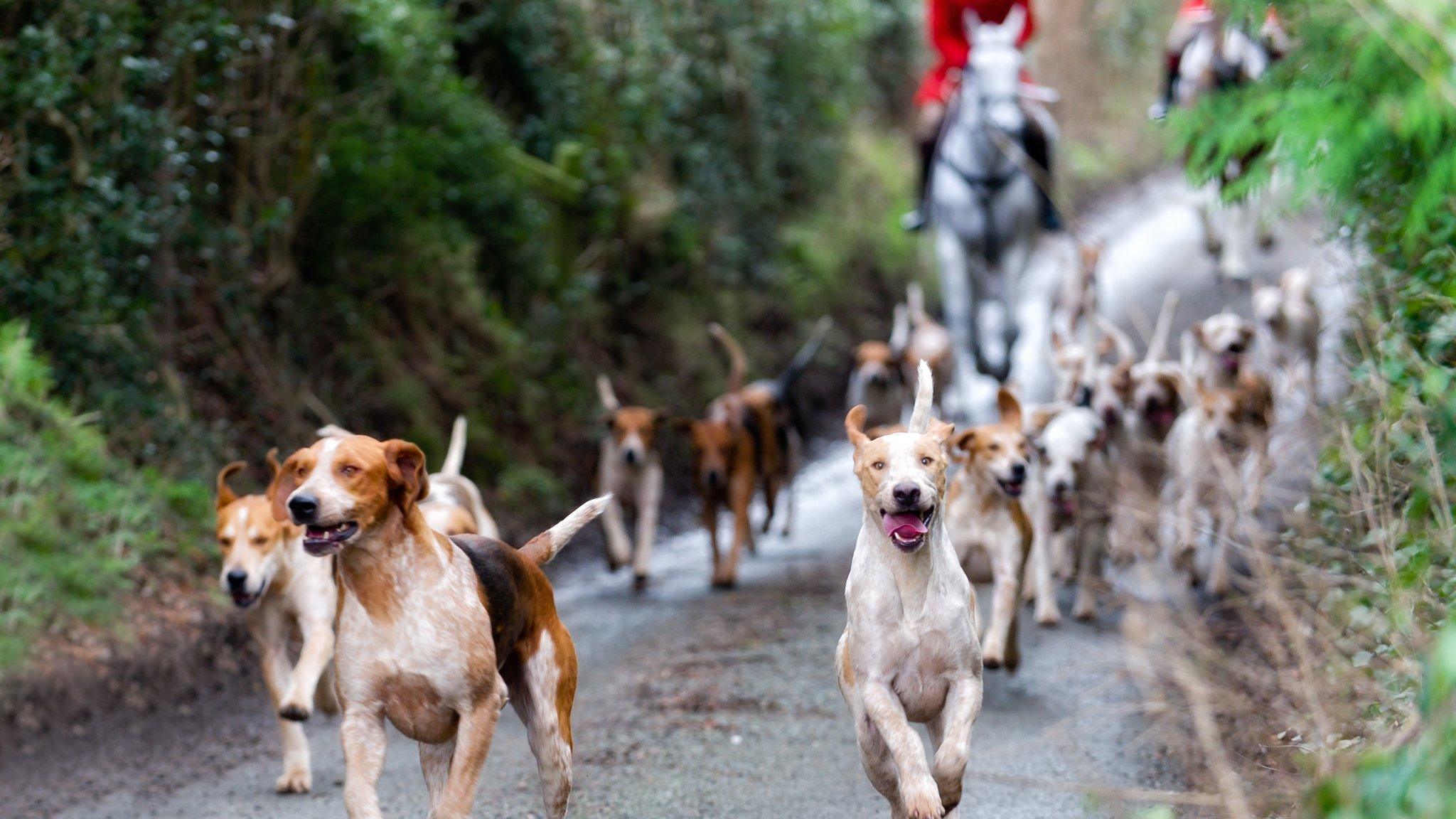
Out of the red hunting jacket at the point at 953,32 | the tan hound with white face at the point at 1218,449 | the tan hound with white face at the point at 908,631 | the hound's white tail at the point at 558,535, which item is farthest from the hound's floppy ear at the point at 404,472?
the red hunting jacket at the point at 953,32

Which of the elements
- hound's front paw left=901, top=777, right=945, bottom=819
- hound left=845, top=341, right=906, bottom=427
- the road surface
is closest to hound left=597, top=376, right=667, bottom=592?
the road surface

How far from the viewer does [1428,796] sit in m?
2.23

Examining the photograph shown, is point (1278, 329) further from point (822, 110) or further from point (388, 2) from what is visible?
point (822, 110)

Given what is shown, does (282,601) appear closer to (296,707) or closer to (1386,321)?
(296,707)

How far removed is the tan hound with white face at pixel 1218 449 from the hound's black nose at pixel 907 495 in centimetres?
300

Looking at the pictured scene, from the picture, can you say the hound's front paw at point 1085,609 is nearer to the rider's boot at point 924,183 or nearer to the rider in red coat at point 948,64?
the rider in red coat at point 948,64

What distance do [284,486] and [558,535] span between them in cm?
104

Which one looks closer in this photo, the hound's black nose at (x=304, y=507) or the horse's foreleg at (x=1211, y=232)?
the hound's black nose at (x=304, y=507)

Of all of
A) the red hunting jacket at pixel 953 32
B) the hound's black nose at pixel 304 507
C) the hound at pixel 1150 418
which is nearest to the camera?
the hound's black nose at pixel 304 507

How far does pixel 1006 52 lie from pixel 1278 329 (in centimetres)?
297

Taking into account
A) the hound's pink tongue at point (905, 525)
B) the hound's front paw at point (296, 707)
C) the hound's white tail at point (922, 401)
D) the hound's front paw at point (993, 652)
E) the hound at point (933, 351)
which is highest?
the hound's white tail at point (922, 401)

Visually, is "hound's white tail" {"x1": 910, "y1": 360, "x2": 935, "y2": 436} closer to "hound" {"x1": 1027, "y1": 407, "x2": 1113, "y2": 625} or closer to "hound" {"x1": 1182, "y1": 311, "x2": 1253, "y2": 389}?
"hound" {"x1": 1027, "y1": 407, "x2": 1113, "y2": 625}

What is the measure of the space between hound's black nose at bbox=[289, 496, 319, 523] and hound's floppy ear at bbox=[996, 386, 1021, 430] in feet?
11.6

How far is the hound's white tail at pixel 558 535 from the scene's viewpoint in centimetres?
511
